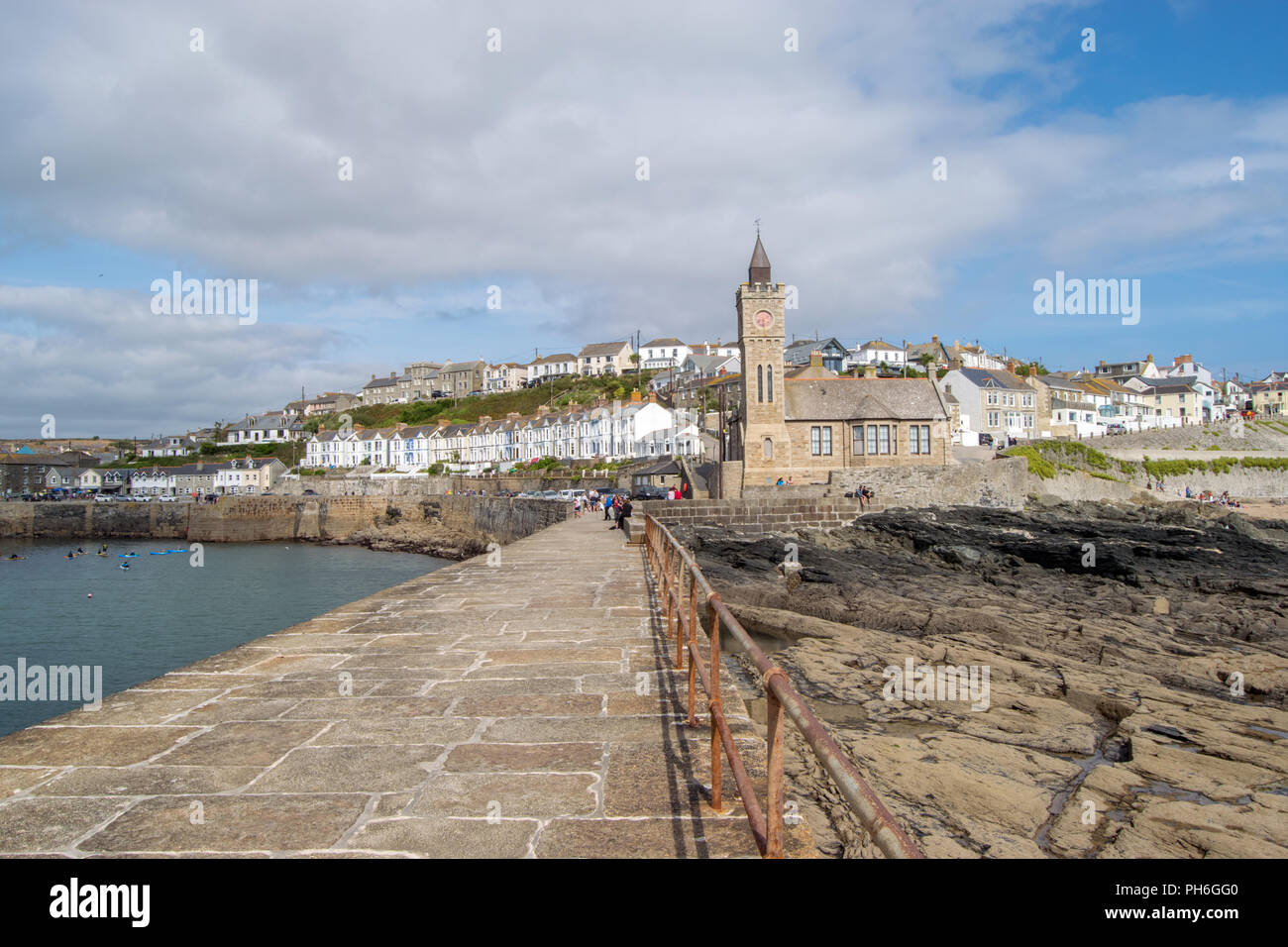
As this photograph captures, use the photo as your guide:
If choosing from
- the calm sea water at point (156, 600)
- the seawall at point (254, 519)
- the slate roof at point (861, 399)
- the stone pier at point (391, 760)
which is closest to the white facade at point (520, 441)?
the seawall at point (254, 519)

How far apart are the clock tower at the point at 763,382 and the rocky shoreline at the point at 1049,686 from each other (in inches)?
511

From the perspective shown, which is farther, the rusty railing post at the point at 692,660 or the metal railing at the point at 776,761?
the rusty railing post at the point at 692,660

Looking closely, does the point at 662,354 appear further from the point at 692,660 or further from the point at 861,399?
the point at 692,660

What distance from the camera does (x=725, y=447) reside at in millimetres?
42438

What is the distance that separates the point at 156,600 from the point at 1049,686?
3532 centimetres

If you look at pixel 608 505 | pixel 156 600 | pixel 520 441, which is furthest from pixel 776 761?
pixel 520 441

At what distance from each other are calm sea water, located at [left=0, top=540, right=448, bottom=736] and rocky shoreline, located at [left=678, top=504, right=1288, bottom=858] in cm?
1650

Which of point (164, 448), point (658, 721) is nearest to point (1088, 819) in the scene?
point (658, 721)

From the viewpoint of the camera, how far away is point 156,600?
1309 inches

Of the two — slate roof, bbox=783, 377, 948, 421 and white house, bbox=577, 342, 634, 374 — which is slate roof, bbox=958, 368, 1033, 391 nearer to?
slate roof, bbox=783, 377, 948, 421

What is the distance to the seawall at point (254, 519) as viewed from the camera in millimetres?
60594

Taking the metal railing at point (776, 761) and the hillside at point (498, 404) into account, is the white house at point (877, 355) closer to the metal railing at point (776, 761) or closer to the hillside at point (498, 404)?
the hillside at point (498, 404)

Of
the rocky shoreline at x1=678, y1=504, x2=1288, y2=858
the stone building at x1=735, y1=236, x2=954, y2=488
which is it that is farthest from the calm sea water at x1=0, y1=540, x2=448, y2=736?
the stone building at x1=735, y1=236, x2=954, y2=488

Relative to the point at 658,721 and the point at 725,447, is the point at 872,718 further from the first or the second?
the point at 725,447
